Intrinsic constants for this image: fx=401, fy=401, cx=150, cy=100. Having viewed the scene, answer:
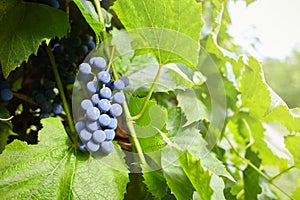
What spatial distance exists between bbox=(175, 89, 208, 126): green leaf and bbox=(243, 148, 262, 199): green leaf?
0.41 ft

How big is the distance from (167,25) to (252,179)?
0.81 ft

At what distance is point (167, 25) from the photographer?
0.31 meters

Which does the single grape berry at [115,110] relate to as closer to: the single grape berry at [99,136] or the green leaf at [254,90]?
the single grape berry at [99,136]

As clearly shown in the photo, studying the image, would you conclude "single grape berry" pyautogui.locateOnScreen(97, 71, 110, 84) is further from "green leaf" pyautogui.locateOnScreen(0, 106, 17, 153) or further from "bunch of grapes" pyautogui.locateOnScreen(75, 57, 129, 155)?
"green leaf" pyautogui.locateOnScreen(0, 106, 17, 153)

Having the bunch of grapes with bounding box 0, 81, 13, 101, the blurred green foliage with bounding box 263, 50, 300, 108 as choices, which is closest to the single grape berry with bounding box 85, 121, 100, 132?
the bunch of grapes with bounding box 0, 81, 13, 101

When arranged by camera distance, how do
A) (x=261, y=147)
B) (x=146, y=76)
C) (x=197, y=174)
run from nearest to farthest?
(x=197, y=174), (x=146, y=76), (x=261, y=147)

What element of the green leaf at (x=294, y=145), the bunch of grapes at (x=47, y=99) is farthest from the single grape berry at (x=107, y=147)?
the green leaf at (x=294, y=145)

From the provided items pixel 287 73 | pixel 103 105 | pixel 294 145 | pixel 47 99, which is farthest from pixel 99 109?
pixel 287 73

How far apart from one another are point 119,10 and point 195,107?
119mm

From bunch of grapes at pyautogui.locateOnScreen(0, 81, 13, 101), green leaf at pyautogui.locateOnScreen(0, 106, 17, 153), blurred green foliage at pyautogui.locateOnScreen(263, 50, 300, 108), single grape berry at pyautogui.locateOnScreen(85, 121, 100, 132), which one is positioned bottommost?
blurred green foliage at pyautogui.locateOnScreen(263, 50, 300, 108)

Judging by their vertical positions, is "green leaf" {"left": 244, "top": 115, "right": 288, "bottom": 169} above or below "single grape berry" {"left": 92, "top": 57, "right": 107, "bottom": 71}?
below

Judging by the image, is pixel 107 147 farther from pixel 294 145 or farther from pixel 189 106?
pixel 294 145

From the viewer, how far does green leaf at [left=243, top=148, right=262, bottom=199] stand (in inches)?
18.1

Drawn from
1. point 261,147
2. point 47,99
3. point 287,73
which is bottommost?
point 287,73
